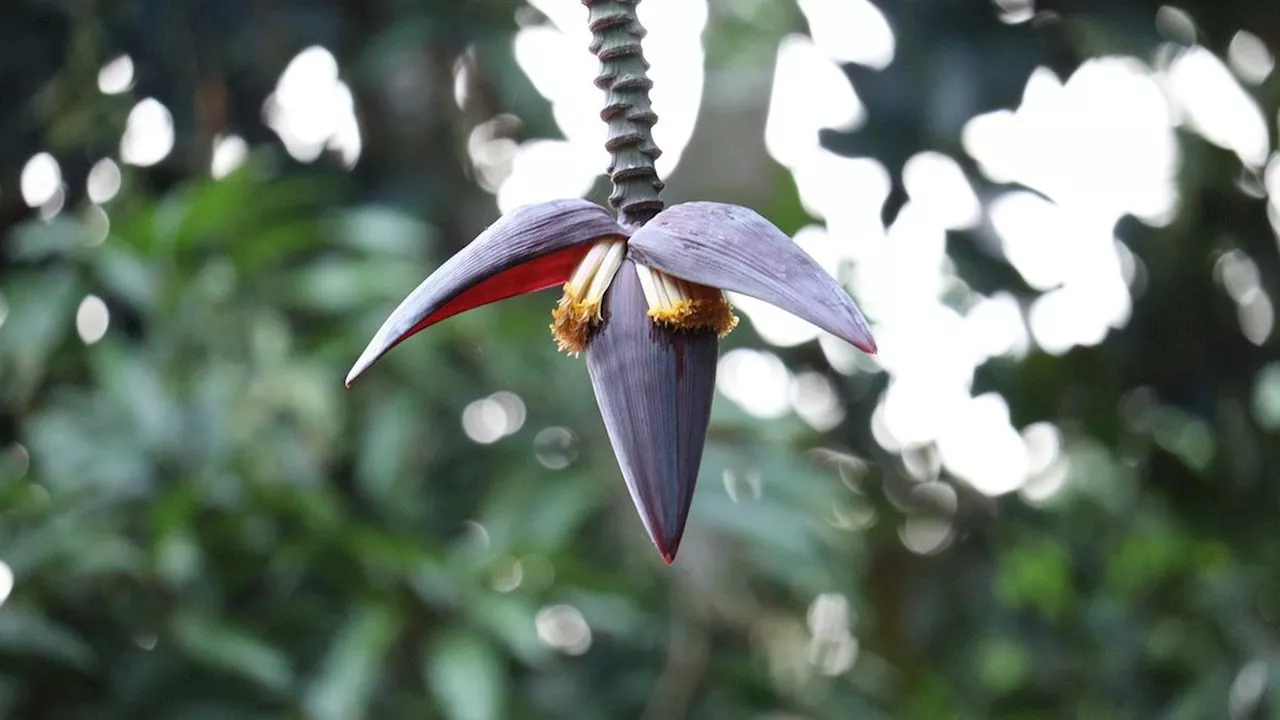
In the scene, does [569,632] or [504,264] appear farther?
[569,632]

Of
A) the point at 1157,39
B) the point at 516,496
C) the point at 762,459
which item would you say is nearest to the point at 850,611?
the point at 762,459

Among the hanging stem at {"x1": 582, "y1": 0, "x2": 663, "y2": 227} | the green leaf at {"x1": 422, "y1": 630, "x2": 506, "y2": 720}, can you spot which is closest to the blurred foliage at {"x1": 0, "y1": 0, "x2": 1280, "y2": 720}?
the green leaf at {"x1": 422, "y1": 630, "x2": 506, "y2": 720}

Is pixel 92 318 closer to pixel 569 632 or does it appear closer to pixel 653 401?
pixel 569 632

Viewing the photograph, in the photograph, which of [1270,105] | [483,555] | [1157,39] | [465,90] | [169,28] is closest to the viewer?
[1157,39]

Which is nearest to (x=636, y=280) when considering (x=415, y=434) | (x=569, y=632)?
(x=415, y=434)

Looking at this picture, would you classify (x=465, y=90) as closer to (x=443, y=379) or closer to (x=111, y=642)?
(x=443, y=379)

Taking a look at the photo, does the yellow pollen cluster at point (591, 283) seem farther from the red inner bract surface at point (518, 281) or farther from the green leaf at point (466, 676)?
the green leaf at point (466, 676)

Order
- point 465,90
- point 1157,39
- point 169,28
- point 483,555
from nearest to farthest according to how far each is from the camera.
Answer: point 1157,39, point 169,28, point 483,555, point 465,90
